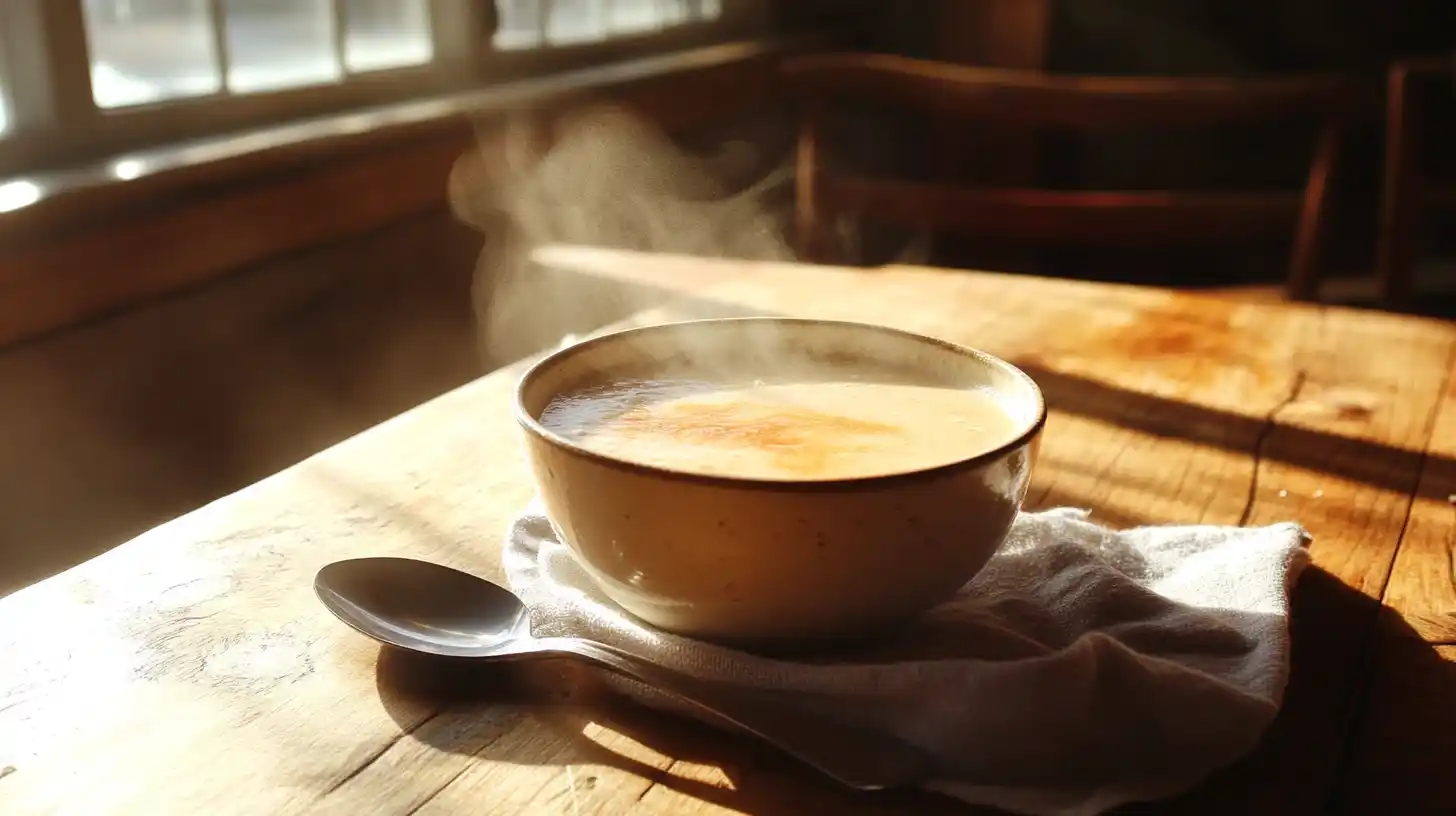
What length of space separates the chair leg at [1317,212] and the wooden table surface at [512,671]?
0.72m

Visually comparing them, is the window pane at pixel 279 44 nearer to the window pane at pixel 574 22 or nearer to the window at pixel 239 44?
the window at pixel 239 44

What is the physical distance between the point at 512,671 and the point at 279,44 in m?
1.61

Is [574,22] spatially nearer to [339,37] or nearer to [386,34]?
[386,34]

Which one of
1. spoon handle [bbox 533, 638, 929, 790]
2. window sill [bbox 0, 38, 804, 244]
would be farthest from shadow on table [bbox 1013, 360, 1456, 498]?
window sill [bbox 0, 38, 804, 244]

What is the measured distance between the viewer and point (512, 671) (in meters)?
0.56

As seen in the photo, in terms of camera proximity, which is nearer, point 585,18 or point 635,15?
Answer: point 585,18

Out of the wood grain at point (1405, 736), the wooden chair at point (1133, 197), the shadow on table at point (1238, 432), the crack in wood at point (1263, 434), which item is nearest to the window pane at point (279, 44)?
the wooden chair at point (1133, 197)

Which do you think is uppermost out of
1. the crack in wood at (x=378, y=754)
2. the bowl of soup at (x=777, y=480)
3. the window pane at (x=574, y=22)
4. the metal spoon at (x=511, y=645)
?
the window pane at (x=574, y=22)

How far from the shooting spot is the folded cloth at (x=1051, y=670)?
1.61 feet

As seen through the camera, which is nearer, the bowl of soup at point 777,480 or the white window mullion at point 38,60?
the bowl of soup at point 777,480

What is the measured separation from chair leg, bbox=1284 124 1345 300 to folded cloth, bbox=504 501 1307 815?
4.08 feet

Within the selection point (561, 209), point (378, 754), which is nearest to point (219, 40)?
point (561, 209)

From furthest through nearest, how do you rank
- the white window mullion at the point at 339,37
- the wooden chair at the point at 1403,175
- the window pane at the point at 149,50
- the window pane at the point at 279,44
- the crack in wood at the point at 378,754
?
the white window mullion at the point at 339,37
the window pane at the point at 279,44
the wooden chair at the point at 1403,175
the window pane at the point at 149,50
the crack in wood at the point at 378,754

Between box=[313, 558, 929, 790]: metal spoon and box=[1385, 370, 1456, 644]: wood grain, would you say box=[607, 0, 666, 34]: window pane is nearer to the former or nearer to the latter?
box=[1385, 370, 1456, 644]: wood grain
